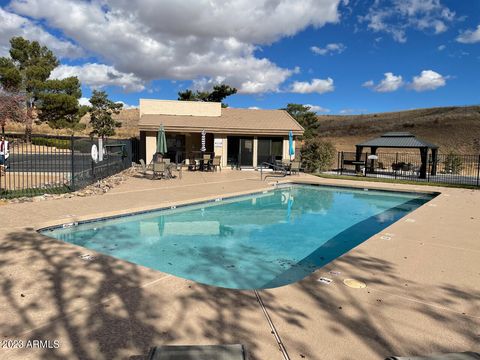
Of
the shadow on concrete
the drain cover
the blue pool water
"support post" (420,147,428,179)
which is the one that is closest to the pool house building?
"support post" (420,147,428,179)

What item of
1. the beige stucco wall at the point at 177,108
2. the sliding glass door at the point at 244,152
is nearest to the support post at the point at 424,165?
the sliding glass door at the point at 244,152

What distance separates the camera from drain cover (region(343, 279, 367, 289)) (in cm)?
429

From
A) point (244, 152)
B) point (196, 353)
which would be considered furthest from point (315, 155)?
point (196, 353)

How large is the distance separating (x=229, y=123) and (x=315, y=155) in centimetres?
620

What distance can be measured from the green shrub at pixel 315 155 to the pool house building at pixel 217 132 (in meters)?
1.03

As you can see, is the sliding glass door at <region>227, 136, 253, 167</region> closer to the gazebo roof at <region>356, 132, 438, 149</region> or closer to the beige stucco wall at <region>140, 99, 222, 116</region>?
the beige stucco wall at <region>140, 99, 222, 116</region>

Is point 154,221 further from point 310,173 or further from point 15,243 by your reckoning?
point 310,173

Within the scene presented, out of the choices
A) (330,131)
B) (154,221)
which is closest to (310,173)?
(154,221)

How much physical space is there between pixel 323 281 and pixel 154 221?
599cm

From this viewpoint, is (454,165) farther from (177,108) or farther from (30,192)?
(30,192)

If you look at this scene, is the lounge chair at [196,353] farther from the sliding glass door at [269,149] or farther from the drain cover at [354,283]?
the sliding glass door at [269,149]

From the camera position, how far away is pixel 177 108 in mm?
24828

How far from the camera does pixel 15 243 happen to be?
576 cm

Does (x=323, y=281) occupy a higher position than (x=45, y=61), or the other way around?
(x=45, y=61)
